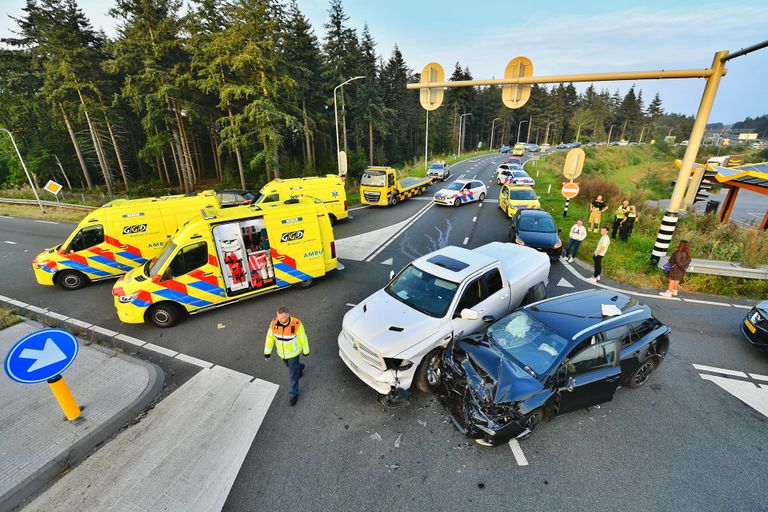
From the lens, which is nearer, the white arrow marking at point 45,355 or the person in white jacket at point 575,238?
the white arrow marking at point 45,355

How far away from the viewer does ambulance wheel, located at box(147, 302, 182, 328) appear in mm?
7496

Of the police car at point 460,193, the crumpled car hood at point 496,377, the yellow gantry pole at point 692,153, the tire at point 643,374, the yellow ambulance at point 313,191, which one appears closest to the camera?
the crumpled car hood at point 496,377

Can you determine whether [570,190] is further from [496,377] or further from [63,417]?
[63,417]

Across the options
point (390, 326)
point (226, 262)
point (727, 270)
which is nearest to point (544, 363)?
point (390, 326)

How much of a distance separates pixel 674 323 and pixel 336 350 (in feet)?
26.3

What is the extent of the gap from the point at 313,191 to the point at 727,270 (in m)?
15.3

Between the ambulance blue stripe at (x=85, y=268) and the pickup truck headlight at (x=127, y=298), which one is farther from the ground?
the pickup truck headlight at (x=127, y=298)

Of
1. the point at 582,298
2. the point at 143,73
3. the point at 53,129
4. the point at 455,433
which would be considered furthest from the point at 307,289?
the point at 53,129

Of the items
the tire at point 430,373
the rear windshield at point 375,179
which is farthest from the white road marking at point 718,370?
the rear windshield at point 375,179

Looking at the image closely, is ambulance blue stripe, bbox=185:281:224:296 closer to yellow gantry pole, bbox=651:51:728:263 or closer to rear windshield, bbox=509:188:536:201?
yellow gantry pole, bbox=651:51:728:263

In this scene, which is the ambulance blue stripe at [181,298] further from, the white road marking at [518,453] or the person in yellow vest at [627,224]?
the person in yellow vest at [627,224]

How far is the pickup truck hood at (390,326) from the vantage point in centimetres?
501

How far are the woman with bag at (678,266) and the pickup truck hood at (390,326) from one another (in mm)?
7703

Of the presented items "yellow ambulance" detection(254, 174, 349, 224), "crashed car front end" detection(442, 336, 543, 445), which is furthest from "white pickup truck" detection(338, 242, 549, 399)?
"yellow ambulance" detection(254, 174, 349, 224)
